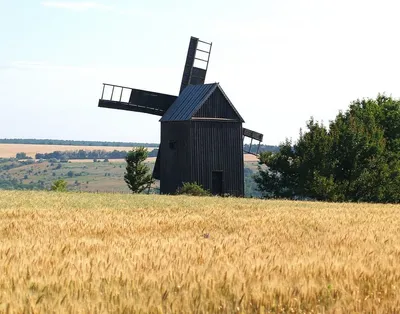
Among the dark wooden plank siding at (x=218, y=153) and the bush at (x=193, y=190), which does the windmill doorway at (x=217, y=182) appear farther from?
the bush at (x=193, y=190)

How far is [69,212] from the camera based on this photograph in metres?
20.2

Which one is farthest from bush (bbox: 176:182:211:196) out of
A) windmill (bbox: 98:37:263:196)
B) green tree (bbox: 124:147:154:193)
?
green tree (bbox: 124:147:154:193)

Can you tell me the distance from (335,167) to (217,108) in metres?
12.7

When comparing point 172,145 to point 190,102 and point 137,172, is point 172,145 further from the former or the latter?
point 137,172

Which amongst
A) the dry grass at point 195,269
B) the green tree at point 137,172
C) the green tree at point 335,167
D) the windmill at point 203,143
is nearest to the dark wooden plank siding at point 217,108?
the windmill at point 203,143

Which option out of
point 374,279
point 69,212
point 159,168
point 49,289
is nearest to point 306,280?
point 374,279

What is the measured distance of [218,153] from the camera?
41.3 m

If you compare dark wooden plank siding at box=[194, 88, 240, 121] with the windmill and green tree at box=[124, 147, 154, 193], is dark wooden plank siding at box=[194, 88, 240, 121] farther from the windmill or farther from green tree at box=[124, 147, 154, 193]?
green tree at box=[124, 147, 154, 193]

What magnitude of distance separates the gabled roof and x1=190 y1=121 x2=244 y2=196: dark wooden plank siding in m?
0.97

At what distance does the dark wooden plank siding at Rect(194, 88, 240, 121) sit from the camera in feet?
134

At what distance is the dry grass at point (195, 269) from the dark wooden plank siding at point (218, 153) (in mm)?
24492

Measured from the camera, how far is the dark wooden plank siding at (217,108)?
40969 millimetres

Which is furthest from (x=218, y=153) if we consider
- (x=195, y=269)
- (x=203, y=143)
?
(x=195, y=269)

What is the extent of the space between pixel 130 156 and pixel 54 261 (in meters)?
42.1
